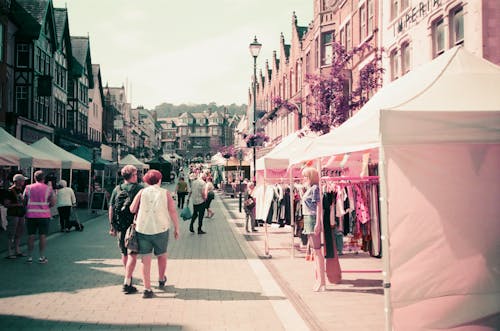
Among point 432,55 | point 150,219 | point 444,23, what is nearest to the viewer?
point 150,219

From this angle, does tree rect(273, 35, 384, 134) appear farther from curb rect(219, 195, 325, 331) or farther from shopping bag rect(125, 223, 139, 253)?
shopping bag rect(125, 223, 139, 253)

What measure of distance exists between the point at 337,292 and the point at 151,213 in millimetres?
3062

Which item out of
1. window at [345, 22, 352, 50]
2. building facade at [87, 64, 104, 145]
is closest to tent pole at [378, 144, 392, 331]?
window at [345, 22, 352, 50]

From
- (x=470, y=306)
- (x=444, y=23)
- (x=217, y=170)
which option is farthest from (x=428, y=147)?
(x=217, y=170)

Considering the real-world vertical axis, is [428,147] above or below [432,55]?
below

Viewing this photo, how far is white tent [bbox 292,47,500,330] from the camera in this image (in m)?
4.72

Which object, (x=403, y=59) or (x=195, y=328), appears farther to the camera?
(x=403, y=59)

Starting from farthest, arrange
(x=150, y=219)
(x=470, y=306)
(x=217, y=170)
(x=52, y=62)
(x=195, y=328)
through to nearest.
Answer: (x=217, y=170)
(x=52, y=62)
(x=150, y=219)
(x=195, y=328)
(x=470, y=306)

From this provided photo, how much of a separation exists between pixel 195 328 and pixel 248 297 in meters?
1.64

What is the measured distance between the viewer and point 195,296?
23.5 ft

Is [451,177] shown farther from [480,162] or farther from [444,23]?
[444,23]

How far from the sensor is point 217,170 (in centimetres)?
4719

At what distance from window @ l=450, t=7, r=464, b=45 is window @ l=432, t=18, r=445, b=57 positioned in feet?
2.95

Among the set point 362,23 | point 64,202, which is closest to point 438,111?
point 64,202
